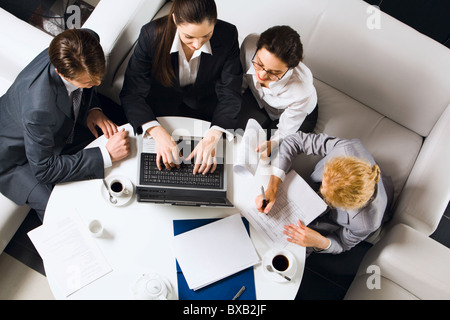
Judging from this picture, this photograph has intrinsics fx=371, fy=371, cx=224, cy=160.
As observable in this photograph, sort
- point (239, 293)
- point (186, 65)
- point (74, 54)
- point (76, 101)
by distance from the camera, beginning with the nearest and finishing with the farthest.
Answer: point (74, 54)
point (239, 293)
point (76, 101)
point (186, 65)

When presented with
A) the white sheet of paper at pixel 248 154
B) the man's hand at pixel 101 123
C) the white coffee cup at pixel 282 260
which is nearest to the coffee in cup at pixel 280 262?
the white coffee cup at pixel 282 260

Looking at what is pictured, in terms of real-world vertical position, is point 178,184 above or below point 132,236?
above

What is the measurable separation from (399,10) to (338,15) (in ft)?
3.03

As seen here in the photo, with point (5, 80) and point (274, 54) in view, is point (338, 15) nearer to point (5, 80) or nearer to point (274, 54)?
point (274, 54)

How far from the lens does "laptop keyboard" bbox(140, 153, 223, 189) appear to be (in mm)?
1486

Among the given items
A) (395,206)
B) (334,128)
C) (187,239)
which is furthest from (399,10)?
(187,239)

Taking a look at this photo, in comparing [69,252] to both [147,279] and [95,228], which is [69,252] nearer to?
[95,228]

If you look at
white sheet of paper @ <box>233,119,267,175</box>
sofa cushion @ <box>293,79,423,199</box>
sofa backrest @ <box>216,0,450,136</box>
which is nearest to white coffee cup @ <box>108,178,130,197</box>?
white sheet of paper @ <box>233,119,267,175</box>

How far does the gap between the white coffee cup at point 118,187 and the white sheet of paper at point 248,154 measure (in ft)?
1.55

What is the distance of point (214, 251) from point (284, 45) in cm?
86

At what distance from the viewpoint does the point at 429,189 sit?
5.52 ft

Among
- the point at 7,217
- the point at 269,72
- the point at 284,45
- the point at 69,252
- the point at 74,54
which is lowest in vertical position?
the point at 7,217

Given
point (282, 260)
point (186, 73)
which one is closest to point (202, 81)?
point (186, 73)

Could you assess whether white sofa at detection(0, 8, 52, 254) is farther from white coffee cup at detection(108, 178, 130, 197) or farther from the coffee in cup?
the coffee in cup
